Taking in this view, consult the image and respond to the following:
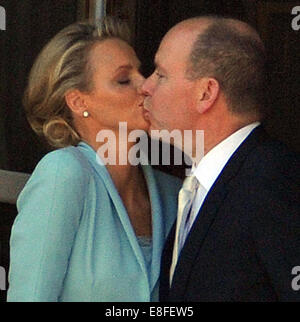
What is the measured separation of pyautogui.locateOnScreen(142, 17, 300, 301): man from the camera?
6.95 ft

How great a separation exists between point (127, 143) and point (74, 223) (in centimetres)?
39

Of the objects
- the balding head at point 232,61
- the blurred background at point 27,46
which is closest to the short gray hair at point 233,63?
the balding head at point 232,61

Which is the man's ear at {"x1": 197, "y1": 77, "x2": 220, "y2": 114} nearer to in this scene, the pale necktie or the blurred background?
the pale necktie

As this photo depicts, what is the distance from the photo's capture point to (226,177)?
7.57ft

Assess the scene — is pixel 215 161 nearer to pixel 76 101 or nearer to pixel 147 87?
pixel 147 87

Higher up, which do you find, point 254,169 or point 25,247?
point 254,169

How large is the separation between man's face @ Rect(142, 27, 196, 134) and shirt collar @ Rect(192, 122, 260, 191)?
0.12 meters

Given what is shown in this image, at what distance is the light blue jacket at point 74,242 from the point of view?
8.23 feet

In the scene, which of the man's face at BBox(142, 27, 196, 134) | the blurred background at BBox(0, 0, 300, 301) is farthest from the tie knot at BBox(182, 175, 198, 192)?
the blurred background at BBox(0, 0, 300, 301)

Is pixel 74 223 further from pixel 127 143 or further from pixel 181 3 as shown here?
pixel 181 3

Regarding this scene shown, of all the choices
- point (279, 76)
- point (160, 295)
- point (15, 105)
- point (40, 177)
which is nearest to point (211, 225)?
point (160, 295)

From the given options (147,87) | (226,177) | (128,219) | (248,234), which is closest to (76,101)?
(147,87)

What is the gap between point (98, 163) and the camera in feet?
8.96
